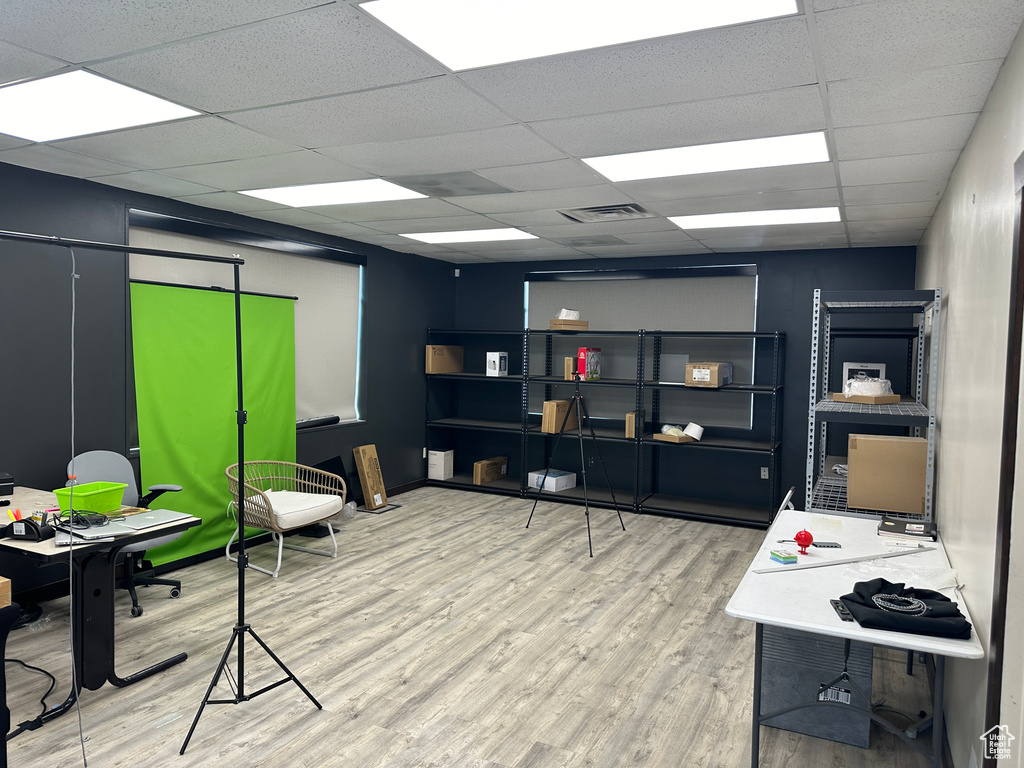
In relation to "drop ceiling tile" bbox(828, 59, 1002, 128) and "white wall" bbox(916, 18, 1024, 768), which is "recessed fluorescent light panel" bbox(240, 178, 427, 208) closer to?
"drop ceiling tile" bbox(828, 59, 1002, 128)

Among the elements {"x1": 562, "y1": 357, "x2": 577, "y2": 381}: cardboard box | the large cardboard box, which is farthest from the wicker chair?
{"x1": 562, "y1": 357, "x2": 577, "y2": 381}: cardboard box

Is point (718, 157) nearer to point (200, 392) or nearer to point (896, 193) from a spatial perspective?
point (896, 193)

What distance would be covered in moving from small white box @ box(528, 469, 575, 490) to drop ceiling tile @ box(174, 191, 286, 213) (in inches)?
133

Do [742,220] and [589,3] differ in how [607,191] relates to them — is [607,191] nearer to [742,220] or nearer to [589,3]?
[742,220]

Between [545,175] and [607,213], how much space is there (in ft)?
3.19

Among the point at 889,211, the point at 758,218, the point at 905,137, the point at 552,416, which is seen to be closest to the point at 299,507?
the point at 552,416

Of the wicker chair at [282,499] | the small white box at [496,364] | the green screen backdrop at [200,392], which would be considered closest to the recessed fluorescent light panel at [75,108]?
the green screen backdrop at [200,392]

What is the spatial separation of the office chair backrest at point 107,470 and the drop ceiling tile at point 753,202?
3.28m

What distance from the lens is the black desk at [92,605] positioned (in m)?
2.59

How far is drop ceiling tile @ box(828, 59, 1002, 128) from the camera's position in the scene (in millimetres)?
1983

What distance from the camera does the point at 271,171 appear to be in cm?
335

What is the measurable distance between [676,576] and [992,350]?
2.68 meters

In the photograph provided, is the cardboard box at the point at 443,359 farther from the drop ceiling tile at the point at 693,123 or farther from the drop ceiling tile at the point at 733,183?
the drop ceiling tile at the point at 693,123

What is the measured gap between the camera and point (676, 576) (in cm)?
424
